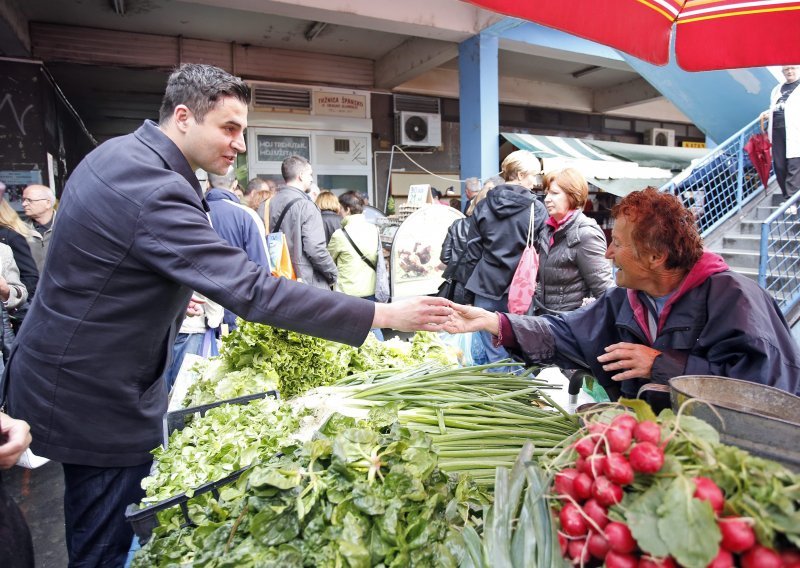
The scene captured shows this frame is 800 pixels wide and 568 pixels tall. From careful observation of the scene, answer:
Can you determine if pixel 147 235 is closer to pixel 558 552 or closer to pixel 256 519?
pixel 256 519

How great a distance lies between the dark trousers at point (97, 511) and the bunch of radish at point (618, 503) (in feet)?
5.49

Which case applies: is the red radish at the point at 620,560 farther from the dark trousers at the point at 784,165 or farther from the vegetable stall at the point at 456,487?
the dark trousers at the point at 784,165

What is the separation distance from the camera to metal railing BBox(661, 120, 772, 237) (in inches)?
299

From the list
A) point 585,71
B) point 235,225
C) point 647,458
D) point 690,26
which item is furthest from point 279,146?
point 647,458

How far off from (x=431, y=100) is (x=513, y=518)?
11469 mm

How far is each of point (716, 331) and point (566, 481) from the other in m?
1.17

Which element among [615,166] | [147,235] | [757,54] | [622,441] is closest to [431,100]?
[615,166]

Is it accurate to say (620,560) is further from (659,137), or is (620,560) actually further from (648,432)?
(659,137)

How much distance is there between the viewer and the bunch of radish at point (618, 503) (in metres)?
0.84

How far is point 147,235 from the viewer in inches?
66.4

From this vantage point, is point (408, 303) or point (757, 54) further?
point (757, 54)

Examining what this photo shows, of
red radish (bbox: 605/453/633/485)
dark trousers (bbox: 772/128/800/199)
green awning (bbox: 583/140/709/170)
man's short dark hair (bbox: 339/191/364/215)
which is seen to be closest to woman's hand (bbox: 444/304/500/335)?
red radish (bbox: 605/453/633/485)

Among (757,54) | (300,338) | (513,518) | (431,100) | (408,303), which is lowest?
(513,518)

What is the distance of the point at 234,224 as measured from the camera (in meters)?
3.94
